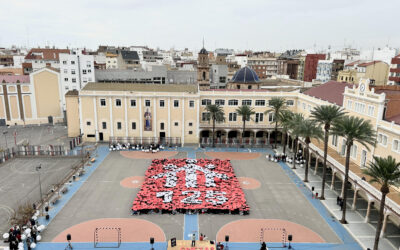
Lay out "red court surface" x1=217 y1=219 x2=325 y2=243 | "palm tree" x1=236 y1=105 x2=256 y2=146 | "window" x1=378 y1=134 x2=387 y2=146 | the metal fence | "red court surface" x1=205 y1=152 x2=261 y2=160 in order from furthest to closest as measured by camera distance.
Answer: the metal fence → "palm tree" x1=236 y1=105 x2=256 y2=146 → "red court surface" x1=205 y1=152 x2=261 y2=160 → "window" x1=378 y1=134 x2=387 y2=146 → "red court surface" x1=217 y1=219 x2=325 y2=243

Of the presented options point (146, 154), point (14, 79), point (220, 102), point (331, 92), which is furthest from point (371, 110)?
point (14, 79)

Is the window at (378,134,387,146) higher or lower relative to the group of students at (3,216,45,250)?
higher

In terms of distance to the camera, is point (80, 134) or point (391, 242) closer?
point (391, 242)

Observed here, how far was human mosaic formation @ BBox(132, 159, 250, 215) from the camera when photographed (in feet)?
139

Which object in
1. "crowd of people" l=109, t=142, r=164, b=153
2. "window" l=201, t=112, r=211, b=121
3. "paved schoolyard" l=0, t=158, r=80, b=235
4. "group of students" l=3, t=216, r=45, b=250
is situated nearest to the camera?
"group of students" l=3, t=216, r=45, b=250

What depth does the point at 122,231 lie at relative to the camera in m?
37.4

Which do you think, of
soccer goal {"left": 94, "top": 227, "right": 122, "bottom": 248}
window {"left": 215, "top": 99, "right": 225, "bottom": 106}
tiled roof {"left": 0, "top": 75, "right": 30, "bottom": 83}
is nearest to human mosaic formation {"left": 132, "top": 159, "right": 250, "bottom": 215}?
soccer goal {"left": 94, "top": 227, "right": 122, "bottom": 248}

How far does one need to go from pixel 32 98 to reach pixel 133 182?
194 ft

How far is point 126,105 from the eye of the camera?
73.3 m

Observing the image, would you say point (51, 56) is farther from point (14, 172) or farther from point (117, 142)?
point (14, 172)

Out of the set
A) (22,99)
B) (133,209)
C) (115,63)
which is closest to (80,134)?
(22,99)

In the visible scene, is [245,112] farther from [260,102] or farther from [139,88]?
[139,88]

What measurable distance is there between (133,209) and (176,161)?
20106 millimetres

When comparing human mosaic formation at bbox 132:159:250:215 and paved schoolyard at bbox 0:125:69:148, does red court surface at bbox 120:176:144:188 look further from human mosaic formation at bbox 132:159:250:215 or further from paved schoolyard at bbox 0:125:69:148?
paved schoolyard at bbox 0:125:69:148
